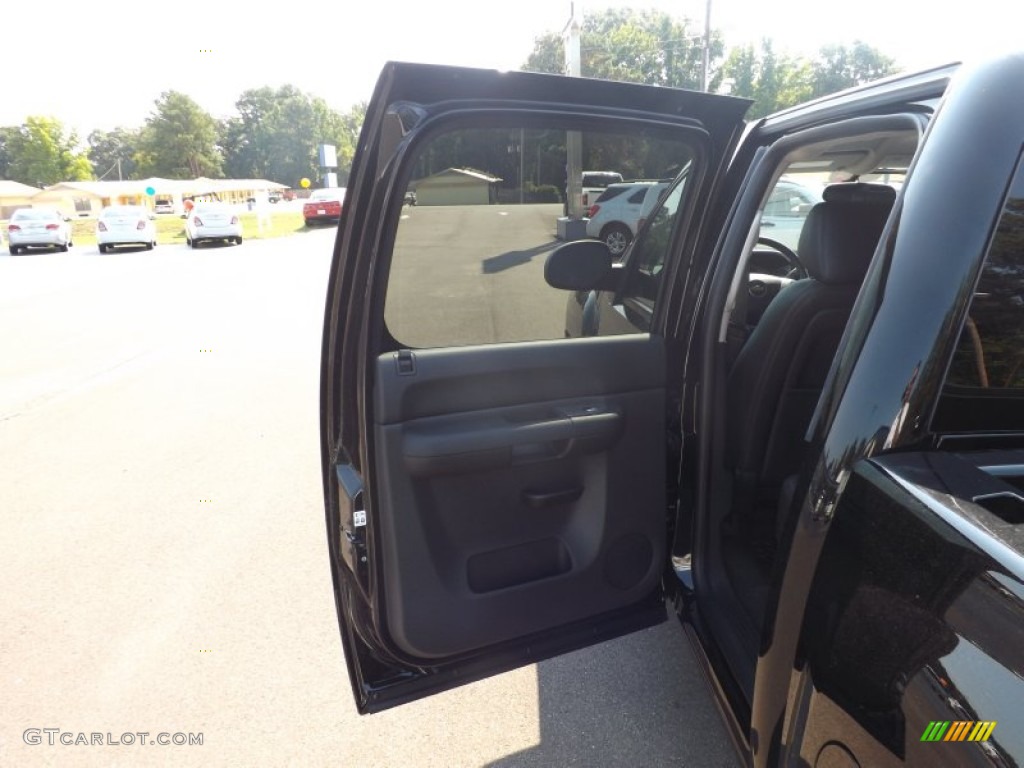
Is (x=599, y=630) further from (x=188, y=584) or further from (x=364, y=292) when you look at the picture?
(x=188, y=584)

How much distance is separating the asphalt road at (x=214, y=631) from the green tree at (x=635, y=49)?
3242cm

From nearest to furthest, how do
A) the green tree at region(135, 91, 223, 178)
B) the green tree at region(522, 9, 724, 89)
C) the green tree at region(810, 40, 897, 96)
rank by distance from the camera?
the green tree at region(522, 9, 724, 89) < the green tree at region(810, 40, 897, 96) < the green tree at region(135, 91, 223, 178)

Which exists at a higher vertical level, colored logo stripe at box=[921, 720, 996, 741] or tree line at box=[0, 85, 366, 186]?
tree line at box=[0, 85, 366, 186]

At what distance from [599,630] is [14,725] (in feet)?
6.91

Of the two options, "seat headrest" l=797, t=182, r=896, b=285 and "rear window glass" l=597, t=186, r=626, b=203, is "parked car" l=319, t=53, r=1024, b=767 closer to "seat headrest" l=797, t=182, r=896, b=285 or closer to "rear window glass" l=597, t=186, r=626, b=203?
"seat headrest" l=797, t=182, r=896, b=285

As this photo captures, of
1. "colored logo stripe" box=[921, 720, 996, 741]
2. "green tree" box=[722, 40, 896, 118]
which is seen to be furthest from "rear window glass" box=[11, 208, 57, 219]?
"green tree" box=[722, 40, 896, 118]

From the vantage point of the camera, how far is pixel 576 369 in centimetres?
197

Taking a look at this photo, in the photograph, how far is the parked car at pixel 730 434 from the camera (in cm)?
108

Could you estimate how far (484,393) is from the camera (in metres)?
1.86

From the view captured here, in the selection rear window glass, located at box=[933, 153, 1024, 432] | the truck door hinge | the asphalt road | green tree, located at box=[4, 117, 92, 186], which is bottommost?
the asphalt road

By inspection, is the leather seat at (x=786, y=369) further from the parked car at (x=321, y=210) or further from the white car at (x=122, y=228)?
the parked car at (x=321, y=210)

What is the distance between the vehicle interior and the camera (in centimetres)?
196

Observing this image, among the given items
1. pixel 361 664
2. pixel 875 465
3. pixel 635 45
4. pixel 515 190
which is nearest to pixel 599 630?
pixel 361 664

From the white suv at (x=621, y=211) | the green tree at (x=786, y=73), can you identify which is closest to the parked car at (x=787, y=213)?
the white suv at (x=621, y=211)
